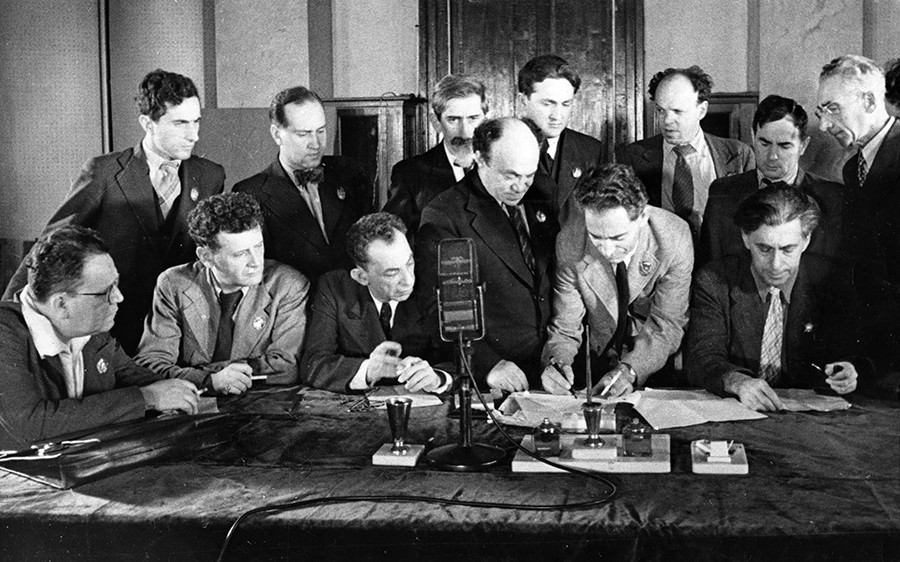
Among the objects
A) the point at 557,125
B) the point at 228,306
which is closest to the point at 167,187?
the point at 228,306

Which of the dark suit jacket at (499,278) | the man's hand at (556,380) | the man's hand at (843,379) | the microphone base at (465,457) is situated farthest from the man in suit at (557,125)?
the microphone base at (465,457)

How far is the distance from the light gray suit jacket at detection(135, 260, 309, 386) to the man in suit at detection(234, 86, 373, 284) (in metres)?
0.36

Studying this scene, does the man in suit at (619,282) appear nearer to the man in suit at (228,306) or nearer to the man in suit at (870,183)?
the man in suit at (870,183)

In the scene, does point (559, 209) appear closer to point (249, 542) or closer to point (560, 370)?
point (560, 370)

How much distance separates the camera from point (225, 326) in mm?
3484

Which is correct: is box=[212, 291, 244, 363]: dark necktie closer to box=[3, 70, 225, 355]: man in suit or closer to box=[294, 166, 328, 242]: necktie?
box=[3, 70, 225, 355]: man in suit

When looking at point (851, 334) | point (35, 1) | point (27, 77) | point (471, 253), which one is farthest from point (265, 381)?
point (851, 334)

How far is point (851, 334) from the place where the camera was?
321 cm

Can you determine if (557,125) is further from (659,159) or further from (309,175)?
(309,175)

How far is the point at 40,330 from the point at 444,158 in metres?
1.80

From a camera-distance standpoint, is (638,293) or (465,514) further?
(638,293)

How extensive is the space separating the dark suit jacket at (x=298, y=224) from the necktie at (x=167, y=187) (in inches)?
10.0

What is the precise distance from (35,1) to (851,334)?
11.1 feet

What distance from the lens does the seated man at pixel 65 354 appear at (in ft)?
8.68
